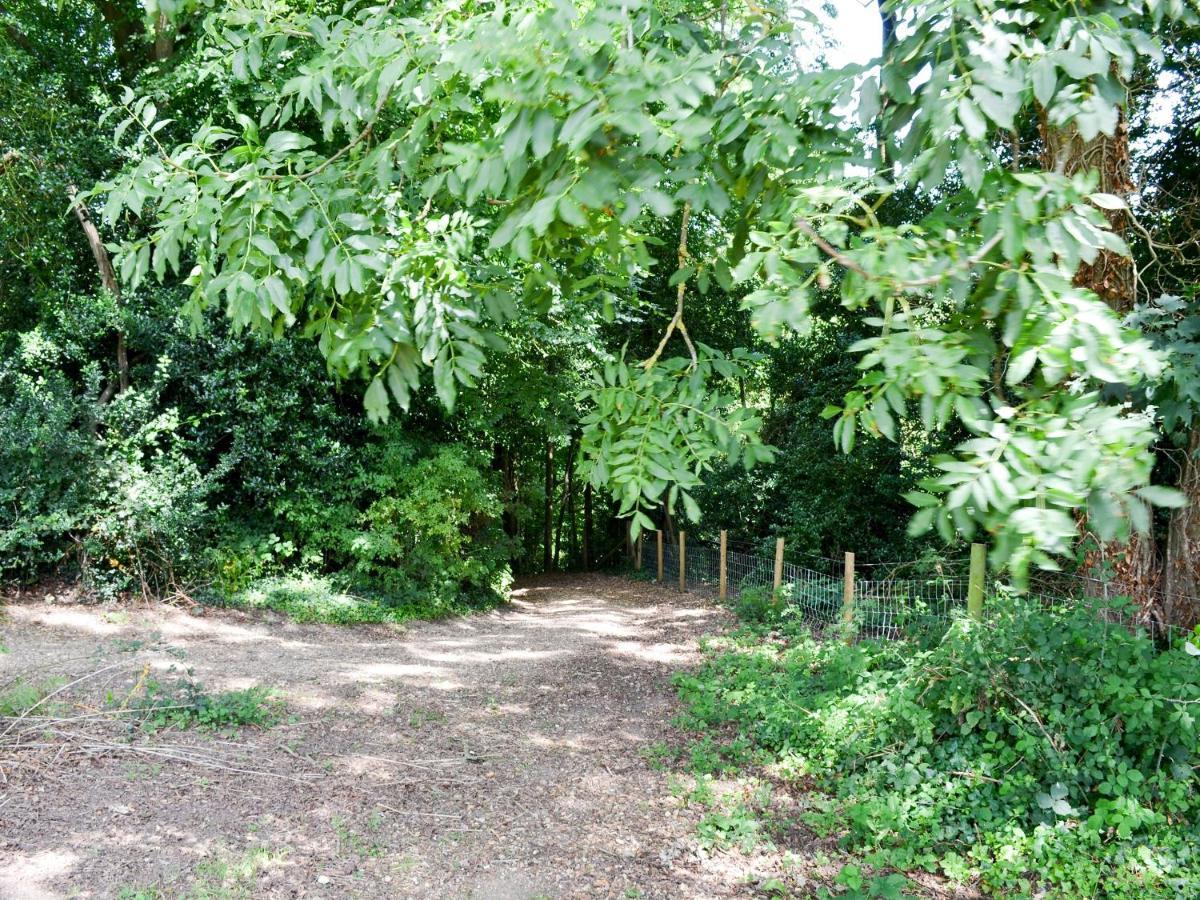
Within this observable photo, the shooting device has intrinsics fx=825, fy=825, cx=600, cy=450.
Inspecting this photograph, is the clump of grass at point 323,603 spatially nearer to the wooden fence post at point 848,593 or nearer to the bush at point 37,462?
the bush at point 37,462

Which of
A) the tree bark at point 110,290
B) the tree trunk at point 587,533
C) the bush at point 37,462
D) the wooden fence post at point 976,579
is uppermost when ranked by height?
the tree bark at point 110,290

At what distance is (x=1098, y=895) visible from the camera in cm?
353

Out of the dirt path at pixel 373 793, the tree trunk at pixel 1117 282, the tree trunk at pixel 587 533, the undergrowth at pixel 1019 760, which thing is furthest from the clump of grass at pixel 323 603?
the tree trunk at pixel 587 533

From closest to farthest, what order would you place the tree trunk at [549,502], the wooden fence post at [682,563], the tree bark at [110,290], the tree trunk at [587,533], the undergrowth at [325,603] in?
the tree bark at [110,290]
the undergrowth at [325,603]
the wooden fence post at [682,563]
the tree trunk at [549,502]
the tree trunk at [587,533]

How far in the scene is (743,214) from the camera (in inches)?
84.4

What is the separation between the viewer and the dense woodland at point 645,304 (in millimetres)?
1470

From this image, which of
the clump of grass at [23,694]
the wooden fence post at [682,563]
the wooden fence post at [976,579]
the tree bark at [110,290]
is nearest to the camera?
the clump of grass at [23,694]

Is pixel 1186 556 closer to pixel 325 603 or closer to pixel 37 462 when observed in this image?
pixel 325 603

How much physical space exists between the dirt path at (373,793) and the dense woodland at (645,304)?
85cm

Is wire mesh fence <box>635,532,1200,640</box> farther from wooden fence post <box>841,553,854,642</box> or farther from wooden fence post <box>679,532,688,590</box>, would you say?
wooden fence post <box>679,532,688,590</box>

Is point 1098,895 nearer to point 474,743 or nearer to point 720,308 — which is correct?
point 474,743

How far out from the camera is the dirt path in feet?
11.5

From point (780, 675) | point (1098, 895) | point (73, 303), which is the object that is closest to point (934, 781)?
point (1098, 895)

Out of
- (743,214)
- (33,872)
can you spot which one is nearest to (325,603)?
(33,872)
